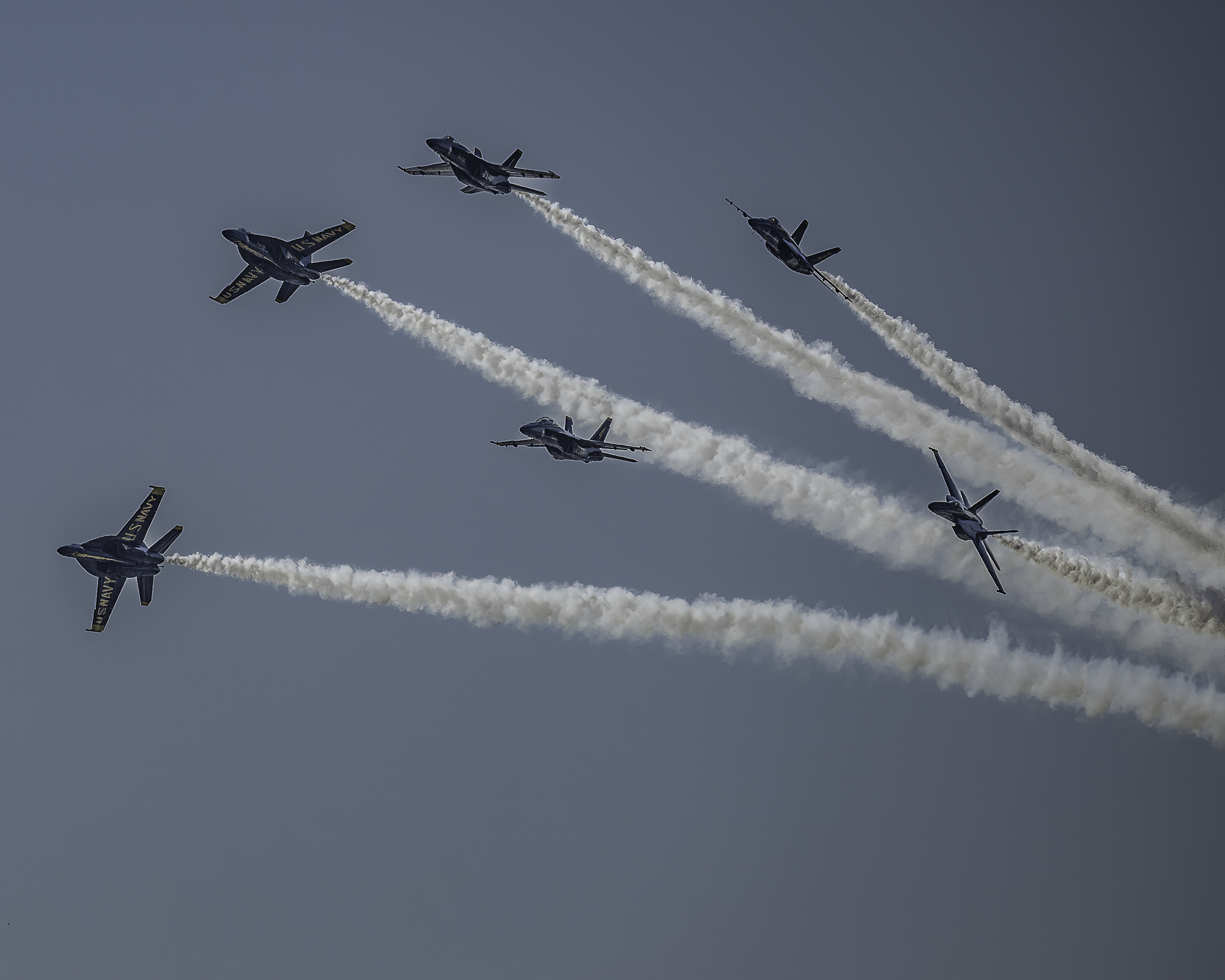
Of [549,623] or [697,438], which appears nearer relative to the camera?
[549,623]

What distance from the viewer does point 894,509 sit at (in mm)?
91250

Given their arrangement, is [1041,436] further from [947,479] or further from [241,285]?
[241,285]

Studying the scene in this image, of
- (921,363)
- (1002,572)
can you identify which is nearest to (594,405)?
(921,363)

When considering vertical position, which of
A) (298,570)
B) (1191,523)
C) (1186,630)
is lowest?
(298,570)

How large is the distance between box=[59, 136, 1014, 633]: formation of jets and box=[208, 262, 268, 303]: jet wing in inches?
1.9

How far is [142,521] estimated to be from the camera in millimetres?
89875

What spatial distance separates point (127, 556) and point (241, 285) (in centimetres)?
1518

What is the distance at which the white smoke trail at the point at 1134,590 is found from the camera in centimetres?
8900

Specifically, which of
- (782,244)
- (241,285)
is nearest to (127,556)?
(241,285)

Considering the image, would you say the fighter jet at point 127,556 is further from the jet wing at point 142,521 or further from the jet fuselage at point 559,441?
the jet fuselage at point 559,441

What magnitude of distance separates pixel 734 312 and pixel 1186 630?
2822 cm

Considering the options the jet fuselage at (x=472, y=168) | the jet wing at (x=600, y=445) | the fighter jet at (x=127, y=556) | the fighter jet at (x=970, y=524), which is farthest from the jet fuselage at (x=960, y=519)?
the fighter jet at (x=127, y=556)

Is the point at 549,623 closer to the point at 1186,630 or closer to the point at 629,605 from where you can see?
the point at 629,605

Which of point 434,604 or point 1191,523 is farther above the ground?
point 1191,523
